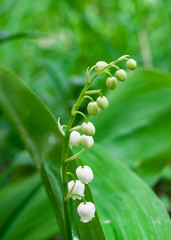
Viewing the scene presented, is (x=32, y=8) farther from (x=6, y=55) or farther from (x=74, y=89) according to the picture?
(x=74, y=89)

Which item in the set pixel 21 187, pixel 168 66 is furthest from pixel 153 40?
pixel 21 187

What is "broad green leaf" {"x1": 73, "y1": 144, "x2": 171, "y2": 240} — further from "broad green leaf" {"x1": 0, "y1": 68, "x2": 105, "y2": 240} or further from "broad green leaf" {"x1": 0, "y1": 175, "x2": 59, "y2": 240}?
"broad green leaf" {"x1": 0, "y1": 175, "x2": 59, "y2": 240}

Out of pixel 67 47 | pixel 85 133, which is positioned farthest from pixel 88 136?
pixel 67 47

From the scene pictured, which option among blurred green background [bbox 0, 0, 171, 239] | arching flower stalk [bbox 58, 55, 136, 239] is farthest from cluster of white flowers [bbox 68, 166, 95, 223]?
blurred green background [bbox 0, 0, 171, 239]

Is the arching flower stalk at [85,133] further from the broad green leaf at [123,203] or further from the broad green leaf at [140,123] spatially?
the broad green leaf at [140,123]

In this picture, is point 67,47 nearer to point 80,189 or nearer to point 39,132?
point 39,132
